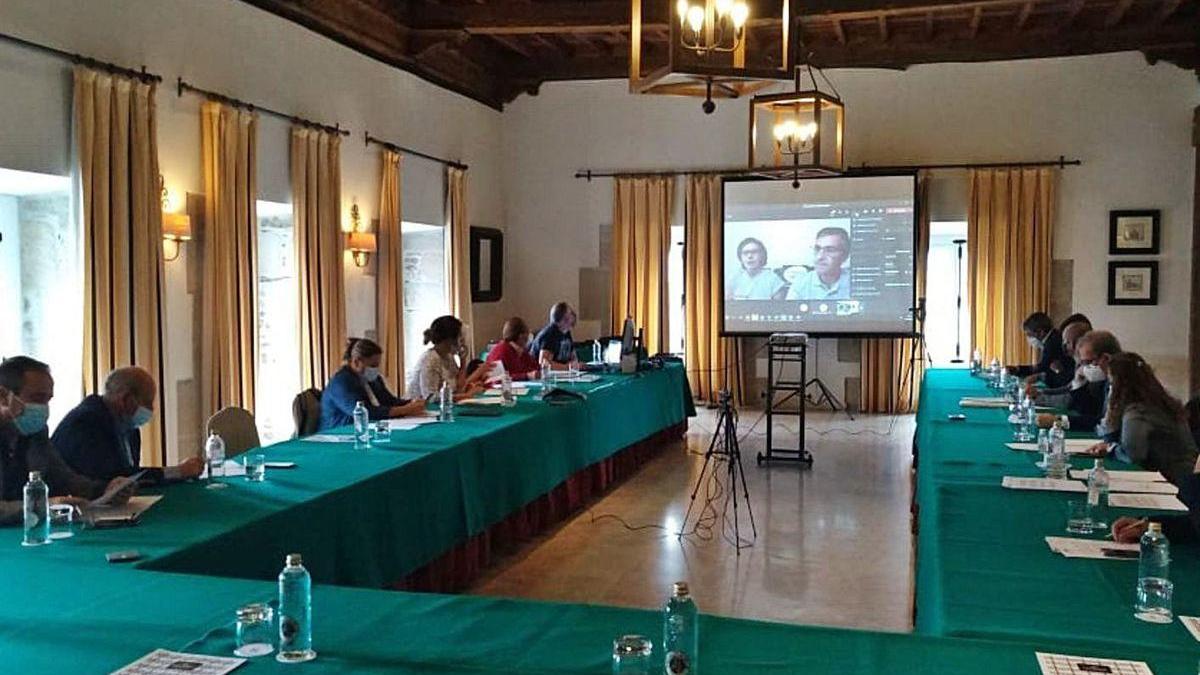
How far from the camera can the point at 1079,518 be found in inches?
119

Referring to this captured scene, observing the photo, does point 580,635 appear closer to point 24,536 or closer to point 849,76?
point 24,536

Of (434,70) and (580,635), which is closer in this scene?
(580,635)

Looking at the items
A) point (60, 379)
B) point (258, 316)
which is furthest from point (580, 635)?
point (258, 316)

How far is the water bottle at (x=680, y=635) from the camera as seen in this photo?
177 centimetres

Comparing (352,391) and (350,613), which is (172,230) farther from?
(350,613)

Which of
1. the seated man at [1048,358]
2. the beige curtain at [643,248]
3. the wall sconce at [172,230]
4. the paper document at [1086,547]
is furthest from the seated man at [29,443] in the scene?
the beige curtain at [643,248]

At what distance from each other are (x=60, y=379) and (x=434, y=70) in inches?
209

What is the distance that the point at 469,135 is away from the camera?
10727 mm

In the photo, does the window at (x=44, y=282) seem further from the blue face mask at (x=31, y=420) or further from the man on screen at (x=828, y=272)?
the man on screen at (x=828, y=272)

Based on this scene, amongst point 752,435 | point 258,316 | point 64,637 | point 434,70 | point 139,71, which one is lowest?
point 752,435

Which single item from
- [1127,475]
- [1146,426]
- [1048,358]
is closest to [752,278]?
[1048,358]

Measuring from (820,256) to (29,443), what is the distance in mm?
8619

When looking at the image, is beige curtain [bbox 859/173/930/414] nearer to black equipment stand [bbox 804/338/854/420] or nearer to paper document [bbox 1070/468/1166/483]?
black equipment stand [bbox 804/338/854/420]

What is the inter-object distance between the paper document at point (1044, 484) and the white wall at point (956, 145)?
287 inches
